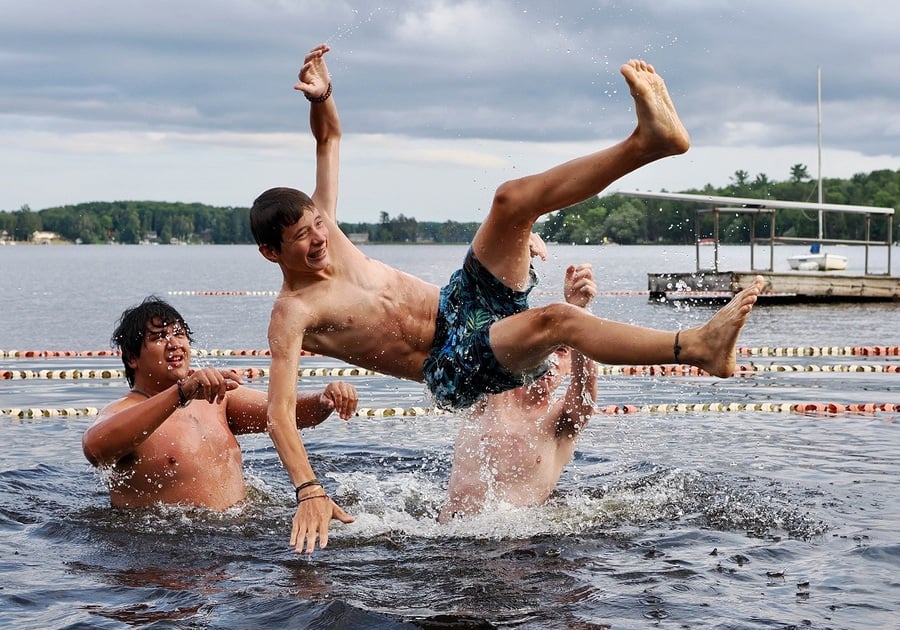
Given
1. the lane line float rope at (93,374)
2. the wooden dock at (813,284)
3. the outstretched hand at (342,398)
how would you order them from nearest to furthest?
the outstretched hand at (342,398)
the lane line float rope at (93,374)
the wooden dock at (813,284)

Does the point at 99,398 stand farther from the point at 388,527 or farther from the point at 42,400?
the point at 388,527

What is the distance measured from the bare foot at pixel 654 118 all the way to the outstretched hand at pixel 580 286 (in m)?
1.36

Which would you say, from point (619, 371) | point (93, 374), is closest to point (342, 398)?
point (619, 371)

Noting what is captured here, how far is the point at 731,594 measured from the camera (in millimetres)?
6102

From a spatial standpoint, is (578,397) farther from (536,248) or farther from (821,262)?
(821,262)

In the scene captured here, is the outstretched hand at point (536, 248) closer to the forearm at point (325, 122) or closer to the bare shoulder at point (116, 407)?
the forearm at point (325, 122)

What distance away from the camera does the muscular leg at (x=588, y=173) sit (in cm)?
596

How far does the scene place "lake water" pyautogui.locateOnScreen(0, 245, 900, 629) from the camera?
5.95 metres

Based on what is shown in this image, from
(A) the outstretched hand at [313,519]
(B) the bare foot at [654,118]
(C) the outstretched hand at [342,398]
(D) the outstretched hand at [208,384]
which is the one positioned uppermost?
(B) the bare foot at [654,118]

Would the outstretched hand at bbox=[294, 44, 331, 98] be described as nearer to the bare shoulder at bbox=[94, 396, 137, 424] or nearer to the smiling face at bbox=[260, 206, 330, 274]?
the smiling face at bbox=[260, 206, 330, 274]

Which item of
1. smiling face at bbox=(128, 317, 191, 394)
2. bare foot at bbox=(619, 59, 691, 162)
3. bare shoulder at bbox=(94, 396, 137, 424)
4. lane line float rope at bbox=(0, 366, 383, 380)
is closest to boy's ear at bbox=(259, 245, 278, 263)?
smiling face at bbox=(128, 317, 191, 394)

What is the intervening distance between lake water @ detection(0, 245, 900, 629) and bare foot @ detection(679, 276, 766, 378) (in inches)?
48.9

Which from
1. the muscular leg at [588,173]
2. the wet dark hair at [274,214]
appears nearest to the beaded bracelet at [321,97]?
the wet dark hair at [274,214]

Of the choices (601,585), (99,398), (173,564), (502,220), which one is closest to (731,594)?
(601,585)
